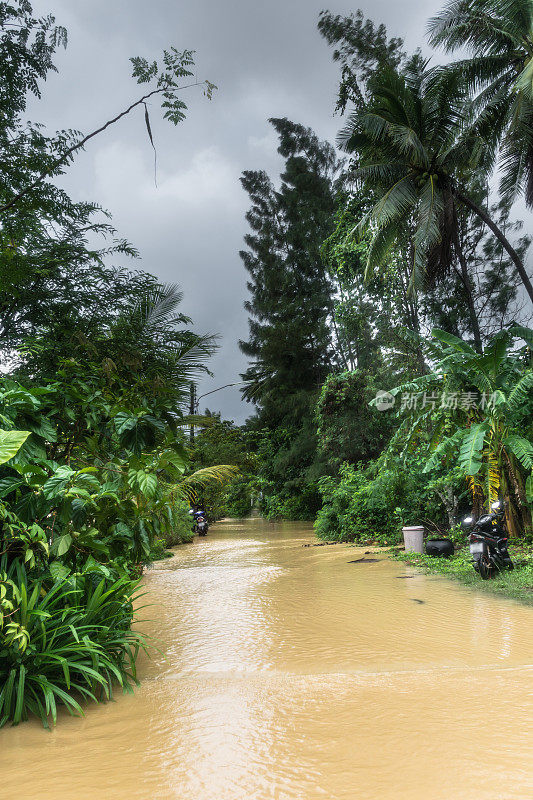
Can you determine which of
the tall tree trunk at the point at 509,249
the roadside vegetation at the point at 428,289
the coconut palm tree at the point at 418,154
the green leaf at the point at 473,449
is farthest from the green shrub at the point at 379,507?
the tall tree trunk at the point at 509,249

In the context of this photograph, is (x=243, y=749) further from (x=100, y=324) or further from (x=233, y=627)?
(x=100, y=324)

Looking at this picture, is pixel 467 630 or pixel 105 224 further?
pixel 105 224

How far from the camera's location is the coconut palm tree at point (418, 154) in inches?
463

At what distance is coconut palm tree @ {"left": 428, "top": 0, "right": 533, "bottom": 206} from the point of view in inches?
446

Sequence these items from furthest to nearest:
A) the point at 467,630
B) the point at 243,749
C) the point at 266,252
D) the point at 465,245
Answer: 1. the point at 266,252
2. the point at 465,245
3. the point at 467,630
4. the point at 243,749

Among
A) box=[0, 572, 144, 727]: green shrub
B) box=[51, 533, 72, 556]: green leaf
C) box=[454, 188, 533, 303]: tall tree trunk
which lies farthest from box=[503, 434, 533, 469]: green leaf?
box=[51, 533, 72, 556]: green leaf

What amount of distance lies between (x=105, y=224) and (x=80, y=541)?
6079mm

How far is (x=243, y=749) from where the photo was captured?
2.66 metres

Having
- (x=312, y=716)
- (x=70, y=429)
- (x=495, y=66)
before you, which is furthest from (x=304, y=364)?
(x=312, y=716)

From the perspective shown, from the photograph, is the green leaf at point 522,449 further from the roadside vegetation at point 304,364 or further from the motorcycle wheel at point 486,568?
the motorcycle wheel at point 486,568

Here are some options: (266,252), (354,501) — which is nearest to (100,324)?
(354,501)

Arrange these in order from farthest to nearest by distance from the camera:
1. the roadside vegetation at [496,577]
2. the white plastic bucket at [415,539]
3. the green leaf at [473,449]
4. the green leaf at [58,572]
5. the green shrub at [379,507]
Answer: the green shrub at [379,507], the white plastic bucket at [415,539], the green leaf at [473,449], the roadside vegetation at [496,577], the green leaf at [58,572]

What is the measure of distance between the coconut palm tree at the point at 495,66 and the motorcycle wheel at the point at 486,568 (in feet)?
30.6

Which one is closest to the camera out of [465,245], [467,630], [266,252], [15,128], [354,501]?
[467,630]
